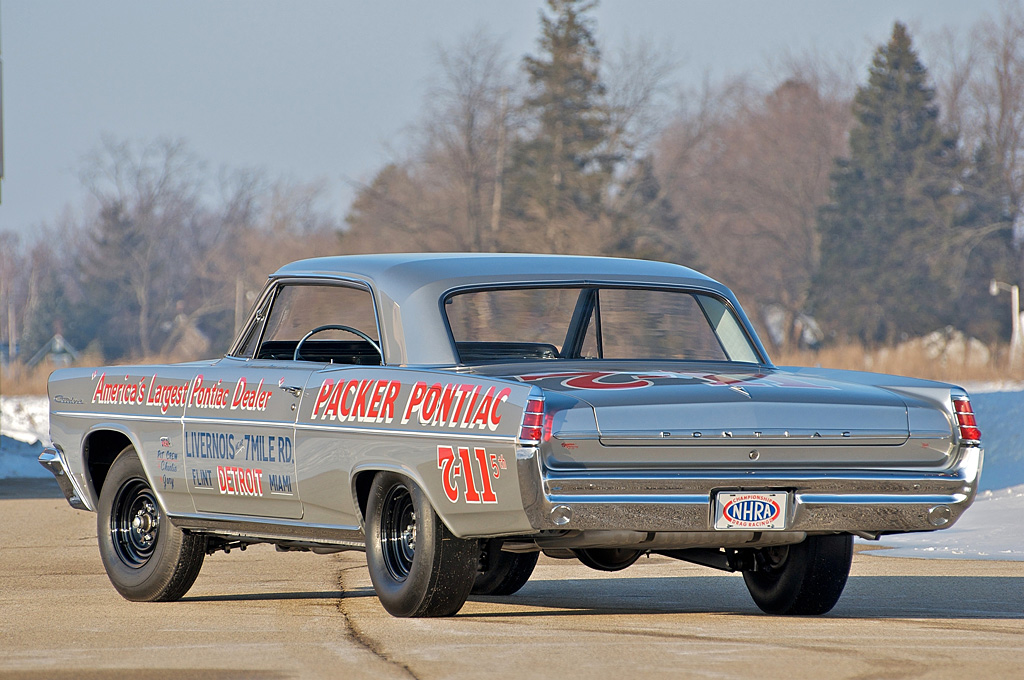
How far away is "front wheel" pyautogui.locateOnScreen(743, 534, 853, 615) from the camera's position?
7.42 metres

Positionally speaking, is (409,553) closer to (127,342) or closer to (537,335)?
(537,335)

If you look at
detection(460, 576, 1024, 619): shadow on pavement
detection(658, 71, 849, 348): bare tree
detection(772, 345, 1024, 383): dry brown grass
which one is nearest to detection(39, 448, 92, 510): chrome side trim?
detection(460, 576, 1024, 619): shadow on pavement

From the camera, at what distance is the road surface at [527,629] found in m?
5.73

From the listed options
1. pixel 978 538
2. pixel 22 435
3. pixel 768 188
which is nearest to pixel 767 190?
pixel 768 188

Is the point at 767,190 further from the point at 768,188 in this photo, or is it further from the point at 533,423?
the point at 533,423

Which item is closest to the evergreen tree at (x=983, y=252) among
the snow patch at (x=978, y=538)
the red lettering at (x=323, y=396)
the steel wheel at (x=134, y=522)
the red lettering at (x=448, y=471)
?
the snow patch at (x=978, y=538)

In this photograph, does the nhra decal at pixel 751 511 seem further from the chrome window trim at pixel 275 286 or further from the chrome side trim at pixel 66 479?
the chrome side trim at pixel 66 479

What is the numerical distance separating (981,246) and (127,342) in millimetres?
53022

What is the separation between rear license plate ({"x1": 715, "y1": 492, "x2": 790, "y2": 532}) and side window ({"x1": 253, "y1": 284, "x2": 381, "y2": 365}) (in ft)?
6.56

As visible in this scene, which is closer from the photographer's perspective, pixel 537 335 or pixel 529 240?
pixel 537 335

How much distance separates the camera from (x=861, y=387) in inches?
269

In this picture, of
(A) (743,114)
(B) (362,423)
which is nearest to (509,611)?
(B) (362,423)

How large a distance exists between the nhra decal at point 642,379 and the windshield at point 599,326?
0.63m

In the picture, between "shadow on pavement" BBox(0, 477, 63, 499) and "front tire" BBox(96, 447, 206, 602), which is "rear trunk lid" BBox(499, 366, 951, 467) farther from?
"shadow on pavement" BBox(0, 477, 63, 499)
